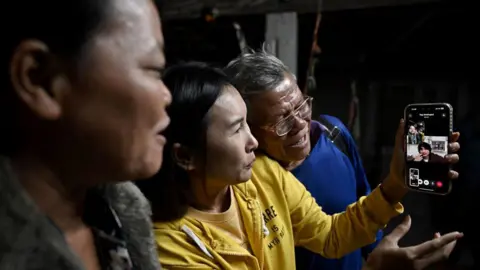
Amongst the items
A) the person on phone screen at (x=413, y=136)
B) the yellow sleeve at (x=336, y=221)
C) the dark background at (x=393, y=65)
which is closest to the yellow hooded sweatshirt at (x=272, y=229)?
the yellow sleeve at (x=336, y=221)

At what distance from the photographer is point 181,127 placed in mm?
872

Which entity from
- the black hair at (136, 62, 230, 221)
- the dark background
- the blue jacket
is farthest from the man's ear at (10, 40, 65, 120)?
the dark background

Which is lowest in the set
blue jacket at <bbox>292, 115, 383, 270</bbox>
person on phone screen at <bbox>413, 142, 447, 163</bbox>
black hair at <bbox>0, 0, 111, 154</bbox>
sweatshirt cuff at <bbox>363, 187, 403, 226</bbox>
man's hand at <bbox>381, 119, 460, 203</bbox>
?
blue jacket at <bbox>292, 115, 383, 270</bbox>

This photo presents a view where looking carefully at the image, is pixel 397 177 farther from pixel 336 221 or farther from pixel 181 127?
pixel 181 127

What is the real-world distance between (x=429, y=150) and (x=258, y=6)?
1.28 m

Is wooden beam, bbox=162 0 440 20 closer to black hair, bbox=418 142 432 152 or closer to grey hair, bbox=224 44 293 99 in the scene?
grey hair, bbox=224 44 293 99

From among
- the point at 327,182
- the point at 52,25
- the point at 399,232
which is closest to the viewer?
the point at 52,25

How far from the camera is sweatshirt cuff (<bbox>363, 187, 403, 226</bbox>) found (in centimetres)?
97

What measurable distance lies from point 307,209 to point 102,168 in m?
0.66

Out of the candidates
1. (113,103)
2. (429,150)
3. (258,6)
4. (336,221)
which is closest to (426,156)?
(429,150)

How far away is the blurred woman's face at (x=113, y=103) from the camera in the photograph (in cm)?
45

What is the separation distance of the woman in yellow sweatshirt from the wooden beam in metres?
1.02

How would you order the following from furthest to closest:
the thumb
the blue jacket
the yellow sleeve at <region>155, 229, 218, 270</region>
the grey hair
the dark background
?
the dark background
the blue jacket
the grey hair
the thumb
the yellow sleeve at <region>155, 229, 218, 270</region>

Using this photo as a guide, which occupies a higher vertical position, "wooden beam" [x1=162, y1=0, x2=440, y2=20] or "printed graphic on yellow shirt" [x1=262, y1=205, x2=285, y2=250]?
"wooden beam" [x1=162, y1=0, x2=440, y2=20]
